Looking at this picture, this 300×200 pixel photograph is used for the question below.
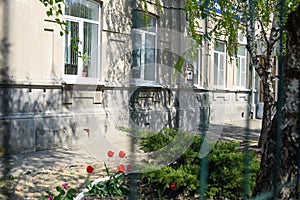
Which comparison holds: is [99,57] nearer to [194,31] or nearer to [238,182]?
[194,31]

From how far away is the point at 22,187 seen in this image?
4.39m

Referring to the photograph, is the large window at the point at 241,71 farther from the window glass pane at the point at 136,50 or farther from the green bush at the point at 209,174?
the window glass pane at the point at 136,50

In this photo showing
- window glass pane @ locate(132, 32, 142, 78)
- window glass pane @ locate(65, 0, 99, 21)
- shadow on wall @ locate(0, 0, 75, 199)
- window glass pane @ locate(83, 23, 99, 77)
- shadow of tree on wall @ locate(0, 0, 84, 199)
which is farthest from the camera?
window glass pane @ locate(83, 23, 99, 77)

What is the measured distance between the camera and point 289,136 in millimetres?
1721

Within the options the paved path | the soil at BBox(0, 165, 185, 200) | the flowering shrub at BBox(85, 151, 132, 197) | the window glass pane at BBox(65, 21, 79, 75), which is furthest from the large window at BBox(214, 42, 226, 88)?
the flowering shrub at BBox(85, 151, 132, 197)

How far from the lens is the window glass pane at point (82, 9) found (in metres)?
7.71

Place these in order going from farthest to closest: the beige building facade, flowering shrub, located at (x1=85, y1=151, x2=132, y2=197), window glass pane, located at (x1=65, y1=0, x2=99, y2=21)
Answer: window glass pane, located at (x1=65, y1=0, x2=99, y2=21) < the beige building facade < flowering shrub, located at (x1=85, y1=151, x2=132, y2=197)

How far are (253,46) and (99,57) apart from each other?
322 centimetres

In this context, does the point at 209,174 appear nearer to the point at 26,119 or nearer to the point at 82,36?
the point at 26,119

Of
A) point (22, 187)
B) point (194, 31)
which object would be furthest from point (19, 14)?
point (22, 187)

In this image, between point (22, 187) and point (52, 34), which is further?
point (52, 34)

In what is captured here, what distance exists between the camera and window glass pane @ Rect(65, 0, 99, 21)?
7.71m

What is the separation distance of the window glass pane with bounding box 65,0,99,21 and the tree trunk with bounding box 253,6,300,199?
252 inches

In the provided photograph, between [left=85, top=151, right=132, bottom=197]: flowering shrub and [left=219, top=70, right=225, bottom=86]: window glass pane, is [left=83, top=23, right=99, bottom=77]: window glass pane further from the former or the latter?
[left=219, top=70, right=225, bottom=86]: window glass pane
